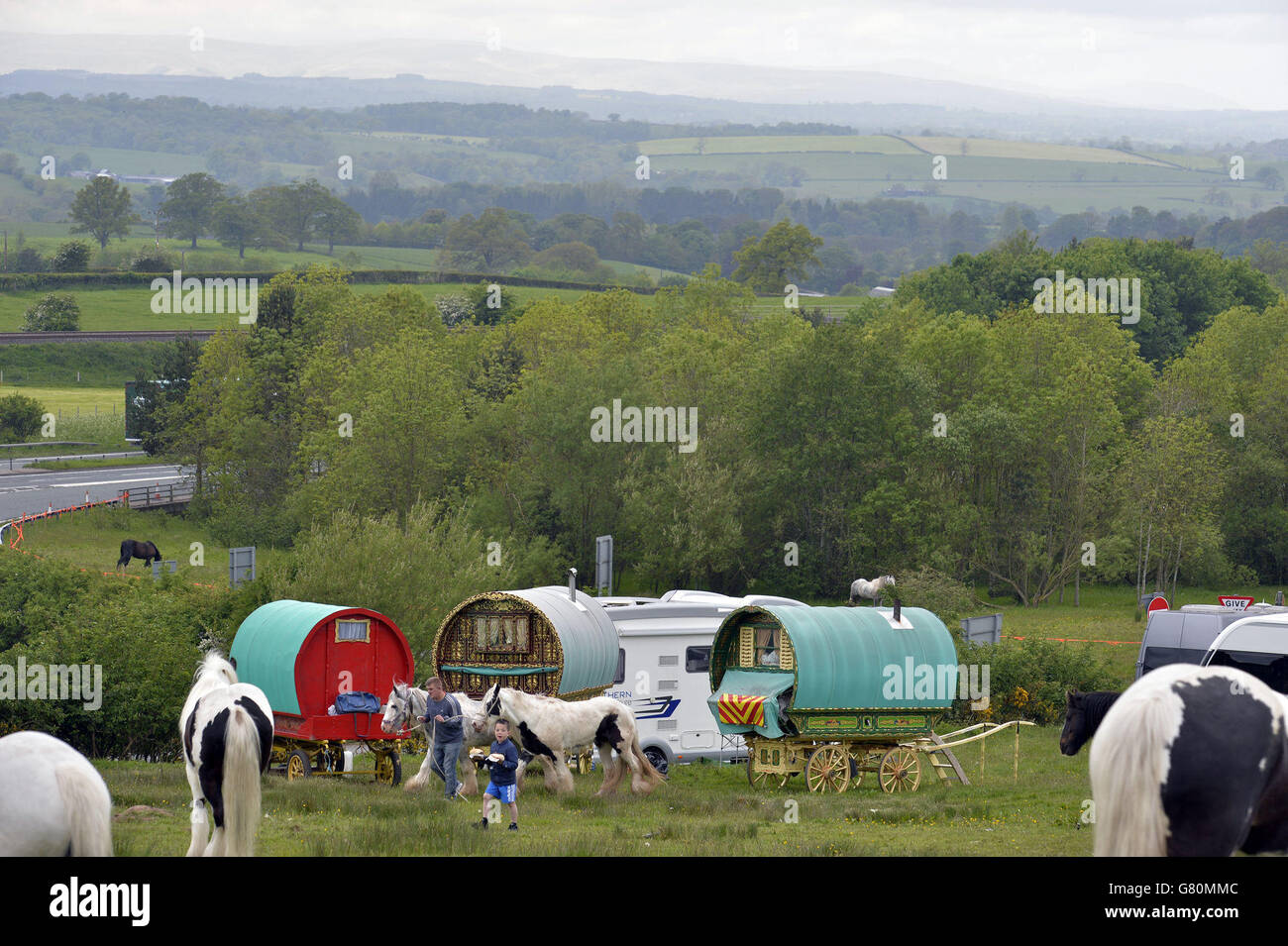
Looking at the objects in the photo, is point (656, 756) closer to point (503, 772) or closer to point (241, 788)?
point (503, 772)

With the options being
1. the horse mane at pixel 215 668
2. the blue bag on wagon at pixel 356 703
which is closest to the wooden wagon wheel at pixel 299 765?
the blue bag on wagon at pixel 356 703

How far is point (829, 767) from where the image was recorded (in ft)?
93.5

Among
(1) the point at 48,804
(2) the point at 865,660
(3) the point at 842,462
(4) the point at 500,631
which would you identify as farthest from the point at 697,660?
(3) the point at 842,462

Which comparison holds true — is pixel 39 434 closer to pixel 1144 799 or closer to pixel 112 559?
pixel 112 559

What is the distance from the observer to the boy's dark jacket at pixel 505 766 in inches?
807

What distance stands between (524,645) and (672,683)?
14.1 feet

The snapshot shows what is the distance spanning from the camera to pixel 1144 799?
35.5 ft

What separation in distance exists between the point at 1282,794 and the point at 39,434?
347 ft

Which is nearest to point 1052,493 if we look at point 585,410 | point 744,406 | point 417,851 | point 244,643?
point 744,406

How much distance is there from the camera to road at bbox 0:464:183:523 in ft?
259

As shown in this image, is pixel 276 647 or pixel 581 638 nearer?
pixel 276 647

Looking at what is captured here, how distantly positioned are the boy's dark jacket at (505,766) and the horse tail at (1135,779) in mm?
11033

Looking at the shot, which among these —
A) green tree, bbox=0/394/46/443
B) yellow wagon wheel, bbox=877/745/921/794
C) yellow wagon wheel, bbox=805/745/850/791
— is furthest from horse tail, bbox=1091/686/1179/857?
green tree, bbox=0/394/46/443

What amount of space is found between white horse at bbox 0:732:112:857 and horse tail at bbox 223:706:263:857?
4330mm
